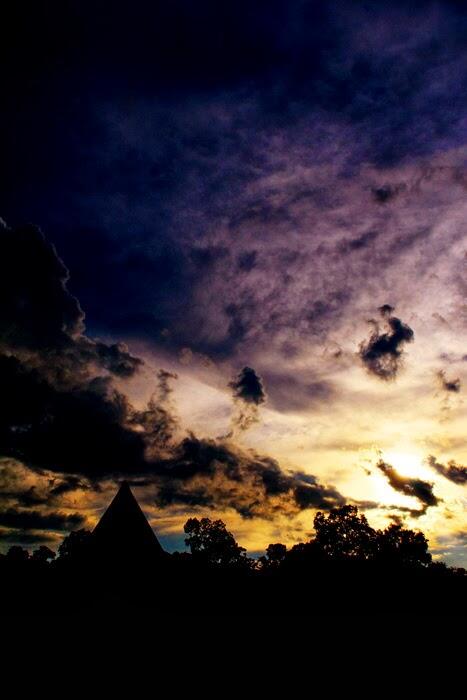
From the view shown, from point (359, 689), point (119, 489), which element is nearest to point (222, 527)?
point (119, 489)

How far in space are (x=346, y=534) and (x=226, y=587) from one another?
61.3 m

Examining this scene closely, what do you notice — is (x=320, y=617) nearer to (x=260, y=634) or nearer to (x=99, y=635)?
(x=260, y=634)

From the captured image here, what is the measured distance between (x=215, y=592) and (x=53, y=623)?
8358 mm

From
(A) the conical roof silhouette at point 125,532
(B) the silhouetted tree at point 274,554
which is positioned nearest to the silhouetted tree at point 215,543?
(B) the silhouetted tree at point 274,554

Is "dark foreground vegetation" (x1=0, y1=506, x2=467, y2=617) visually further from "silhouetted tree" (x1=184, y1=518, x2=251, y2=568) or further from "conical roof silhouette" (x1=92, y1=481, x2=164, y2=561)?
"silhouetted tree" (x1=184, y1=518, x2=251, y2=568)

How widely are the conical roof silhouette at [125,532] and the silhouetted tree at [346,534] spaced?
2209 inches

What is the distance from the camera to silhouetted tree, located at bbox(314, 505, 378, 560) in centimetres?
7525

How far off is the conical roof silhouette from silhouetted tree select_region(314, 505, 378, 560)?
56.1 m

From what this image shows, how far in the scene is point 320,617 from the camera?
19.1 metres

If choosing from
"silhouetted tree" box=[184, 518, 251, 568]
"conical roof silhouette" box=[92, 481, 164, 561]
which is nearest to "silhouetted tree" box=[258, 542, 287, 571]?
"silhouetted tree" box=[184, 518, 251, 568]

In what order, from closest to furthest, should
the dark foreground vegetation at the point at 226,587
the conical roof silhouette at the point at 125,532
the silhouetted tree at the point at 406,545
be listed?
1. the dark foreground vegetation at the point at 226,587
2. the conical roof silhouette at the point at 125,532
3. the silhouetted tree at the point at 406,545

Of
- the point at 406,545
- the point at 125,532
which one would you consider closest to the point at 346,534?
the point at 406,545

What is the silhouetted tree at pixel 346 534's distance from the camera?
7525cm

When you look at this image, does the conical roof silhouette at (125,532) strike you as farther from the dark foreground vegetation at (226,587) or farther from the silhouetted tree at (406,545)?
the silhouetted tree at (406,545)
